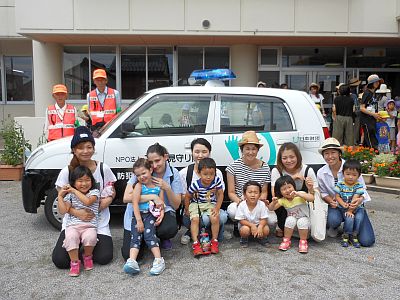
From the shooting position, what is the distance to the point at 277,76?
14352mm

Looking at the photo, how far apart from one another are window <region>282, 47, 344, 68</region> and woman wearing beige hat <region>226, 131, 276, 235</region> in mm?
10409

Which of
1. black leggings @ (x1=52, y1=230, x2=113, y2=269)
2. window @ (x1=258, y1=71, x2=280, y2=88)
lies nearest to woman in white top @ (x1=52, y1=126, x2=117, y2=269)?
black leggings @ (x1=52, y1=230, x2=113, y2=269)

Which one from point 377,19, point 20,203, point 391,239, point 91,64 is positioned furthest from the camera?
point 91,64

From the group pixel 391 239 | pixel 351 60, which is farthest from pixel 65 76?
pixel 391 239

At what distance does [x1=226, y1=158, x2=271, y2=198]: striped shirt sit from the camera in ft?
15.2

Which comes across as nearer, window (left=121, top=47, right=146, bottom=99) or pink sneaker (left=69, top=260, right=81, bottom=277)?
pink sneaker (left=69, top=260, right=81, bottom=277)

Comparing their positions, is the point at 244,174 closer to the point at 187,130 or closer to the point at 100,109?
the point at 187,130

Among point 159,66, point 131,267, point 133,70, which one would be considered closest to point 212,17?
point 159,66

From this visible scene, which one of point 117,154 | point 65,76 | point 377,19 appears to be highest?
point 377,19

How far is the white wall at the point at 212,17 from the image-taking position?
12195 mm

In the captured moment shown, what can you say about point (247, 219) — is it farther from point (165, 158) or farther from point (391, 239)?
point (391, 239)

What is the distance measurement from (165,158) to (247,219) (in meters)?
1.13

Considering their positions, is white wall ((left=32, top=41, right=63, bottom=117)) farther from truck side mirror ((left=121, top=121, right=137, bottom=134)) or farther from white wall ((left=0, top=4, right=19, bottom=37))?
truck side mirror ((left=121, top=121, right=137, bottom=134))

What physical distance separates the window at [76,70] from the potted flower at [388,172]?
33.1ft
